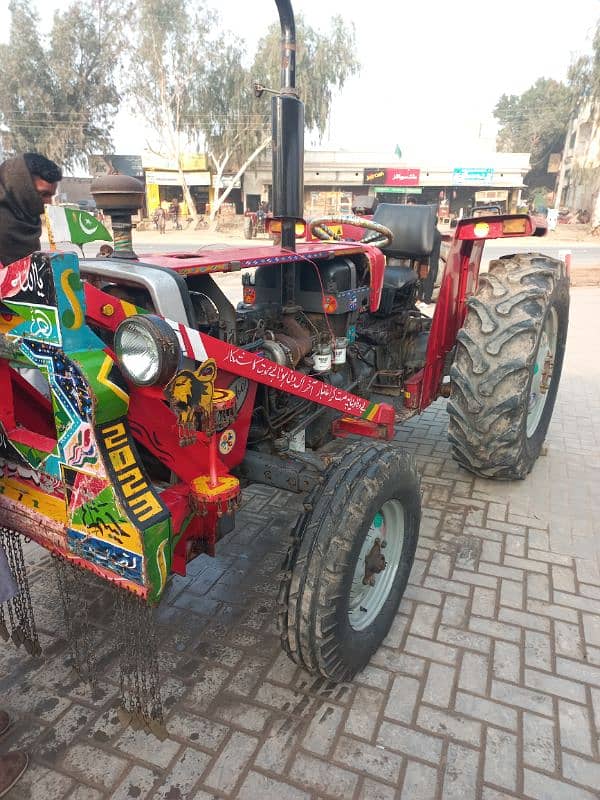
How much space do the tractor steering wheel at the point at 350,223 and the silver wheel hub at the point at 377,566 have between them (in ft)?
5.23

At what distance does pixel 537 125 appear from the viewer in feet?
164

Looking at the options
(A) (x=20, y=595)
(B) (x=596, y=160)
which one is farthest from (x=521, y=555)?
(B) (x=596, y=160)

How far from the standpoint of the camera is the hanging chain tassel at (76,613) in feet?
6.26

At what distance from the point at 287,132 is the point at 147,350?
1534 mm

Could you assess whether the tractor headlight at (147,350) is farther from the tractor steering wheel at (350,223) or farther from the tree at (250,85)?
the tree at (250,85)

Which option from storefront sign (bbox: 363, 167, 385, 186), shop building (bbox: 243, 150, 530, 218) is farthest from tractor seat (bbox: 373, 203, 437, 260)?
storefront sign (bbox: 363, 167, 385, 186)

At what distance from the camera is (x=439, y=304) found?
3791mm

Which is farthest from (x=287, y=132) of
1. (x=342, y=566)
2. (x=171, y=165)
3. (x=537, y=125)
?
(x=537, y=125)

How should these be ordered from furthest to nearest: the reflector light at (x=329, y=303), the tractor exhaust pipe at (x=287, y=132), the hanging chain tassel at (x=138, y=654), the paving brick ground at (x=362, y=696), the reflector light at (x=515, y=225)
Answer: the reflector light at (x=515, y=225) → the reflector light at (x=329, y=303) → the tractor exhaust pipe at (x=287, y=132) → the paving brick ground at (x=362, y=696) → the hanging chain tassel at (x=138, y=654)

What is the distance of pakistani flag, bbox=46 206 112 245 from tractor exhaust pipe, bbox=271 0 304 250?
33.6 inches

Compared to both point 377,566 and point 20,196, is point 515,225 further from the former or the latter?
point 20,196

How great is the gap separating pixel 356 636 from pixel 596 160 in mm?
35854

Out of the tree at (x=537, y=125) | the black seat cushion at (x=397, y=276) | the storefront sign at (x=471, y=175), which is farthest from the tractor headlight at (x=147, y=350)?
the tree at (x=537, y=125)

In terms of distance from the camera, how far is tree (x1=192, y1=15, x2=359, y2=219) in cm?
2928
